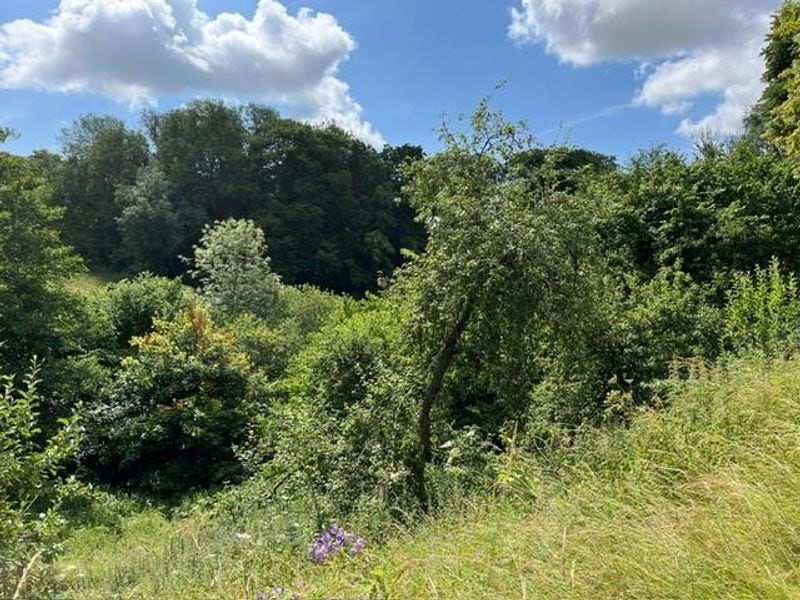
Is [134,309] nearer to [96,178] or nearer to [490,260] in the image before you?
[490,260]

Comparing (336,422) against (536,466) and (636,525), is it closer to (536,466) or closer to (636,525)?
(536,466)

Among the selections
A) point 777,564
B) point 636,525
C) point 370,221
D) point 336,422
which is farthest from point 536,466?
point 370,221

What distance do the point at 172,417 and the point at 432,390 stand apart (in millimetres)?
7575

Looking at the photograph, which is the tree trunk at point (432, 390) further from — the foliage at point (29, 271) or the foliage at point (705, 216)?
the foliage at point (29, 271)

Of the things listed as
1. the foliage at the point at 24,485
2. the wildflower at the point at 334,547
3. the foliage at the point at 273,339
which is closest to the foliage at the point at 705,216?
the foliage at the point at 273,339

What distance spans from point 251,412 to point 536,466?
916 cm

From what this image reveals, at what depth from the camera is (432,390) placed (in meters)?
5.79

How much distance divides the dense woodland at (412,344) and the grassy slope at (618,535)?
30 centimetres

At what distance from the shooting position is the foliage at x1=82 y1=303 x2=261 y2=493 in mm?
11516

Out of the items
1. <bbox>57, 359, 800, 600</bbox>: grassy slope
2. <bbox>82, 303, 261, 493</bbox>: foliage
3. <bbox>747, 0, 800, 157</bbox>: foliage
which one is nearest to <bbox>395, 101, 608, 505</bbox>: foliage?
<bbox>57, 359, 800, 600</bbox>: grassy slope

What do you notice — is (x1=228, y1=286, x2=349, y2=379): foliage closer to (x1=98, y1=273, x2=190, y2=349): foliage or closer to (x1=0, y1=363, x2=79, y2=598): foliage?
(x1=98, y1=273, x2=190, y2=349): foliage

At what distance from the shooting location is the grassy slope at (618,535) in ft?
7.34

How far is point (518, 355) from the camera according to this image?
6031 millimetres

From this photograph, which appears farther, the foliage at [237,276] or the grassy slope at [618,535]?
the foliage at [237,276]
